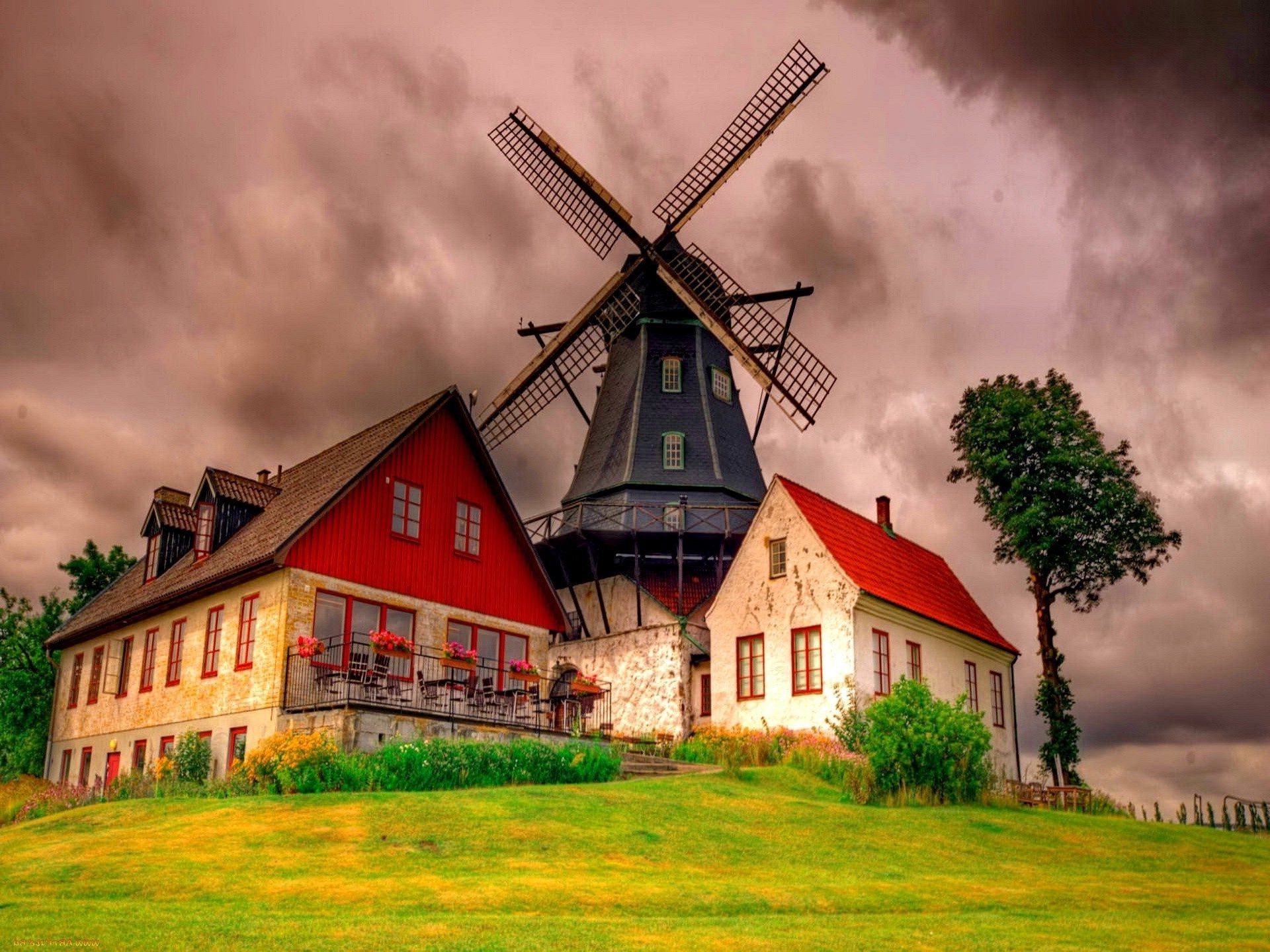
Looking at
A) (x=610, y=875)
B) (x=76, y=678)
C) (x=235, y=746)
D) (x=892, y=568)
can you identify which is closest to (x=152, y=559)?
(x=76, y=678)

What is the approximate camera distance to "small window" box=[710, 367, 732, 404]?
42.5 metres

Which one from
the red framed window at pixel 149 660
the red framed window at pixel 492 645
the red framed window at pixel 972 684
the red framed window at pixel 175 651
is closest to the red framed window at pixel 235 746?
the red framed window at pixel 175 651

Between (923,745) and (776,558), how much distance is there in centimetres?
998

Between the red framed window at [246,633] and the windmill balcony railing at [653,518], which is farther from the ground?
the windmill balcony railing at [653,518]

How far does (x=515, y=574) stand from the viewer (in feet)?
108

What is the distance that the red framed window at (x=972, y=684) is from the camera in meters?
36.3

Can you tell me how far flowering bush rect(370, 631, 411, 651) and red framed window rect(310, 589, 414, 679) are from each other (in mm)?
288

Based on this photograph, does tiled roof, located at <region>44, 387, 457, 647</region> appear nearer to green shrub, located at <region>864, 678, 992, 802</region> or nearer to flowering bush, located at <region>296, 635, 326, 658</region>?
flowering bush, located at <region>296, 635, 326, 658</region>

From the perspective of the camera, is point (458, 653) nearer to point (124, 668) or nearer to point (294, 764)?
point (294, 764)

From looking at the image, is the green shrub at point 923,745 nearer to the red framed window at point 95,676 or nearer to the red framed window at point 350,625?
the red framed window at point 350,625

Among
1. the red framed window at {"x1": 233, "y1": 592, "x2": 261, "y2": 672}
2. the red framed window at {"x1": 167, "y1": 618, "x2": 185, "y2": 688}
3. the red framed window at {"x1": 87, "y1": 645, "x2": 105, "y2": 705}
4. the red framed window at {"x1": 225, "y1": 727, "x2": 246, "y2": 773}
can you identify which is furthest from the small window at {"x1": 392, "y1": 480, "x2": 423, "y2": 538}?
the red framed window at {"x1": 87, "y1": 645, "x2": 105, "y2": 705}

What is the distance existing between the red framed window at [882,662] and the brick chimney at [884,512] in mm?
7043

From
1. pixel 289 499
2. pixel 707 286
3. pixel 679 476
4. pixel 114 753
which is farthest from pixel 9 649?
pixel 707 286

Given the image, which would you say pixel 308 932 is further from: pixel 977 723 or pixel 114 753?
pixel 114 753
